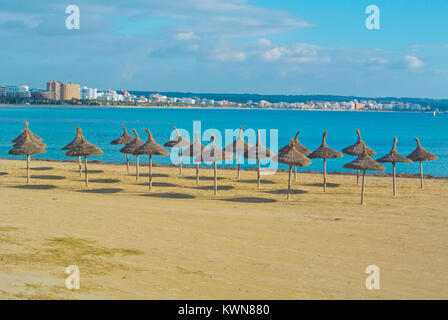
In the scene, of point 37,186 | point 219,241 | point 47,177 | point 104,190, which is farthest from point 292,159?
point 47,177

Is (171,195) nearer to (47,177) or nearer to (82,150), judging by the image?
(82,150)

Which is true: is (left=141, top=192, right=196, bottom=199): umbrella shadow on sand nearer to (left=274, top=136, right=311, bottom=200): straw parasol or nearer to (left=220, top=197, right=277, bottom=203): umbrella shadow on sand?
(left=220, top=197, right=277, bottom=203): umbrella shadow on sand

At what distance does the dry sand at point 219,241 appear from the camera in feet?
26.1

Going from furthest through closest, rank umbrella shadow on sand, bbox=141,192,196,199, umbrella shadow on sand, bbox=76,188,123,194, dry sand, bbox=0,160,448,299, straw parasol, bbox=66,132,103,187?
straw parasol, bbox=66,132,103,187
umbrella shadow on sand, bbox=76,188,123,194
umbrella shadow on sand, bbox=141,192,196,199
dry sand, bbox=0,160,448,299

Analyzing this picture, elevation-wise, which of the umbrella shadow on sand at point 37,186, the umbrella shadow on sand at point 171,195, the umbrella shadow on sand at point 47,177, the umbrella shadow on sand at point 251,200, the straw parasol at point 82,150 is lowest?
the umbrella shadow on sand at point 251,200

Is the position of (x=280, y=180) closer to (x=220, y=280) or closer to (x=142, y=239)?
(x=142, y=239)

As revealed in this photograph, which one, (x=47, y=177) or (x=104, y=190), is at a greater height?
(x=47, y=177)

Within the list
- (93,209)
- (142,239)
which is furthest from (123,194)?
(142,239)

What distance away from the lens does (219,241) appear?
11.2 meters

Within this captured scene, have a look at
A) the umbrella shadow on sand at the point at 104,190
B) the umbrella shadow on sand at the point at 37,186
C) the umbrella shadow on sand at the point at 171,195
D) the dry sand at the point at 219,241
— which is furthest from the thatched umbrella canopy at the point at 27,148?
the umbrella shadow on sand at the point at 171,195

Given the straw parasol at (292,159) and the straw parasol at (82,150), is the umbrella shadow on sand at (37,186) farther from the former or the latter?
the straw parasol at (292,159)

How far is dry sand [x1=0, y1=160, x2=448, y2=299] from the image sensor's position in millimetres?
7965

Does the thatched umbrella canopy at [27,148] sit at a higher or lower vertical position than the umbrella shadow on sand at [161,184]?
higher

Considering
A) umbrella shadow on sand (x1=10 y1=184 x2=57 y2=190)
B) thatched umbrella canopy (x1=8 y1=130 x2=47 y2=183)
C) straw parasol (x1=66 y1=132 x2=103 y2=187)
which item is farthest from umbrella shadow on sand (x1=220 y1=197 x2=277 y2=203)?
thatched umbrella canopy (x1=8 y1=130 x2=47 y2=183)
